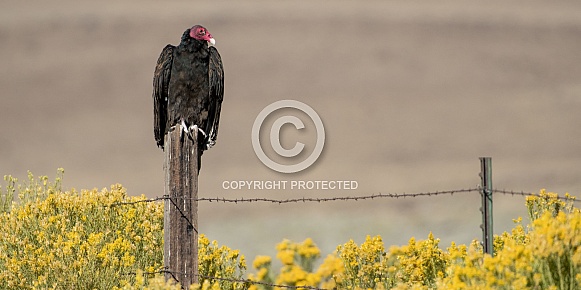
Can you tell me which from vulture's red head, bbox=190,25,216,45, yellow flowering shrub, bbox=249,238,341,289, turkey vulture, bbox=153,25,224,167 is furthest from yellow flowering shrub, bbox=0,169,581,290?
vulture's red head, bbox=190,25,216,45

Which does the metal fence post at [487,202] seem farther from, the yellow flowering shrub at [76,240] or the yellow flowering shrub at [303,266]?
the yellow flowering shrub at [76,240]

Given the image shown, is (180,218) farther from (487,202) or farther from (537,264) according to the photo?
(537,264)

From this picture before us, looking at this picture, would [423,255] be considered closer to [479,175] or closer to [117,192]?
[479,175]

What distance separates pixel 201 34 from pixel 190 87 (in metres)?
0.49

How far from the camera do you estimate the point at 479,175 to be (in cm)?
399

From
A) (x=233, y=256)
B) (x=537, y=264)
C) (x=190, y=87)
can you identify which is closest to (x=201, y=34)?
(x=190, y=87)

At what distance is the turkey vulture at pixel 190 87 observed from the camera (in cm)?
624

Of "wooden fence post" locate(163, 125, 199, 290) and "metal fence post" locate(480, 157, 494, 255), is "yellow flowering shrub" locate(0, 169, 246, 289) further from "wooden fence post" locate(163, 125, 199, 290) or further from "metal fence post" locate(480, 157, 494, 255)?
"metal fence post" locate(480, 157, 494, 255)

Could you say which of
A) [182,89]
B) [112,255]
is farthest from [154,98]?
[112,255]

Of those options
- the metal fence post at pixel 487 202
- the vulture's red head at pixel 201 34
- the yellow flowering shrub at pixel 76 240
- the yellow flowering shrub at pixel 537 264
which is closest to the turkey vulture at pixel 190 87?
the vulture's red head at pixel 201 34

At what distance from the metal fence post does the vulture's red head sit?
10.3 feet

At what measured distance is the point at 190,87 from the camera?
20.6 feet

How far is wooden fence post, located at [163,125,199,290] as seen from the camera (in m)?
4.93

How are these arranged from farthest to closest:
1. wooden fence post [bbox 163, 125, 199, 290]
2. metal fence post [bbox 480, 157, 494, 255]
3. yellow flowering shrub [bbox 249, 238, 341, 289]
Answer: wooden fence post [bbox 163, 125, 199, 290] < metal fence post [bbox 480, 157, 494, 255] < yellow flowering shrub [bbox 249, 238, 341, 289]
